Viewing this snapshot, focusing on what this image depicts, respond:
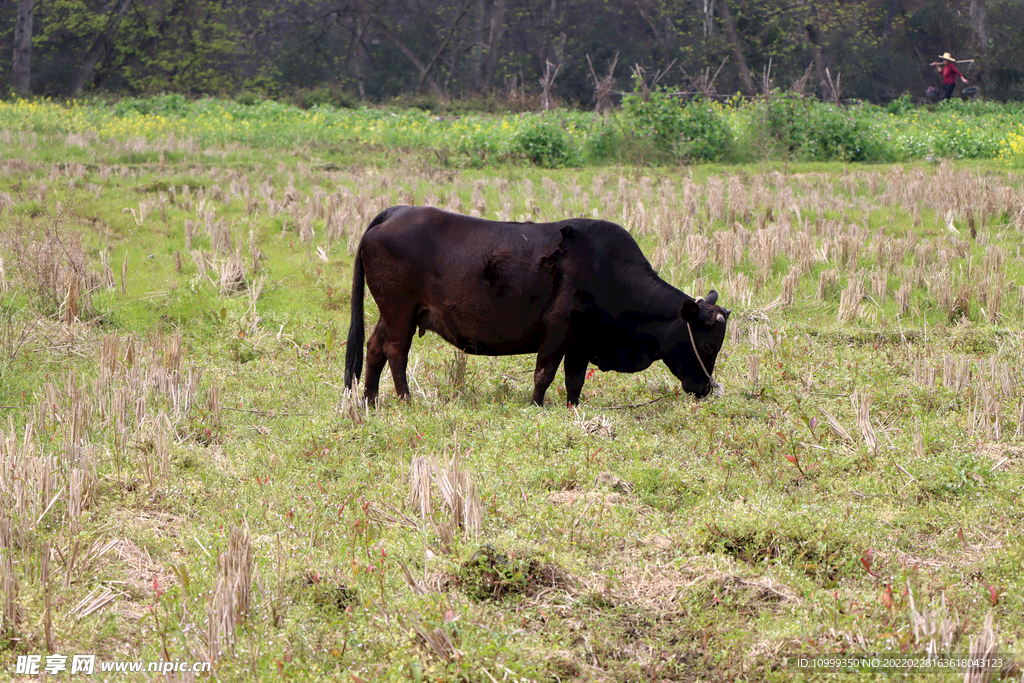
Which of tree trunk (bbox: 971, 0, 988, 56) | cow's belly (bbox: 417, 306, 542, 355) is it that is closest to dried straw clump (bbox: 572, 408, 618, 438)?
cow's belly (bbox: 417, 306, 542, 355)

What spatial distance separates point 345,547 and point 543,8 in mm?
45238

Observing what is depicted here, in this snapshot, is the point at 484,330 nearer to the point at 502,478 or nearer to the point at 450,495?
the point at 502,478

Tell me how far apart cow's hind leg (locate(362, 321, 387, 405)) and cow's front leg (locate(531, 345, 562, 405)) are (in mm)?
1198

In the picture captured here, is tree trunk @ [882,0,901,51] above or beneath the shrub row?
above

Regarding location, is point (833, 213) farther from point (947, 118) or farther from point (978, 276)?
point (947, 118)

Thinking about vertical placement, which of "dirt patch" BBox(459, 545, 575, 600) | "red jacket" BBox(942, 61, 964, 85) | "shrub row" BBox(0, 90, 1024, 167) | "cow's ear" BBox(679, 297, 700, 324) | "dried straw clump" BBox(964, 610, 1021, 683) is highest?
"red jacket" BBox(942, 61, 964, 85)

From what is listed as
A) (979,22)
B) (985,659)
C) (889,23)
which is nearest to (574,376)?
(985,659)

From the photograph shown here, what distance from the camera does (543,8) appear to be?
45.8 metres

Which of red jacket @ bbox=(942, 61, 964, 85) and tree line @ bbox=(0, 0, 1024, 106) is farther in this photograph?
tree line @ bbox=(0, 0, 1024, 106)

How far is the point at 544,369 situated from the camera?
21.5 feet

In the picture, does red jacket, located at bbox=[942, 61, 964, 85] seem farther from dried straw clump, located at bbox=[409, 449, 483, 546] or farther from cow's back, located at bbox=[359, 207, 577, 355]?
dried straw clump, located at bbox=[409, 449, 483, 546]

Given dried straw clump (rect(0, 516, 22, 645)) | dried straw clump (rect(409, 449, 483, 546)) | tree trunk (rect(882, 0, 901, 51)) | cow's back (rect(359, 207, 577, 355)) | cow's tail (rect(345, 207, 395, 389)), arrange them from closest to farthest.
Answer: dried straw clump (rect(0, 516, 22, 645))
dried straw clump (rect(409, 449, 483, 546))
cow's back (rect(359, 207, 577, 355))
cow's tail (rect(345, 207, 395, 389))
tree trunk (rect(882, 0, 901, 51))

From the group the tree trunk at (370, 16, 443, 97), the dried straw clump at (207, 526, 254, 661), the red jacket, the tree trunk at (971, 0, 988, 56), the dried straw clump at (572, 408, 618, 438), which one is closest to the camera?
the dried straw clump at (207, 526, 254, 661)

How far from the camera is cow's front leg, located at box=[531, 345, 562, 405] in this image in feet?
21.4
